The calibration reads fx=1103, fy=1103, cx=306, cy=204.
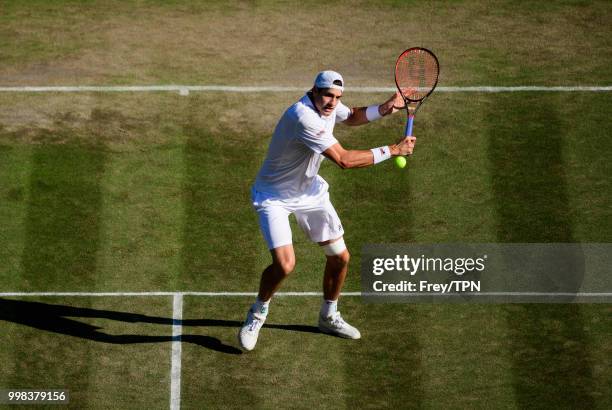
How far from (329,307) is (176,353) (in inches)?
67.7

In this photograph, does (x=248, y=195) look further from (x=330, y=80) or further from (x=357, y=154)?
(x=330, y=80)

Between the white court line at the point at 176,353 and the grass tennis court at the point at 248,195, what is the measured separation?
0.09m

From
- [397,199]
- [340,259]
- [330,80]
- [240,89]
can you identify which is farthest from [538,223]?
[240,89]

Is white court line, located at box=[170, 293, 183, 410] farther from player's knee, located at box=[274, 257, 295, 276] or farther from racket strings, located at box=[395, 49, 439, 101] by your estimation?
racket strings, located at box=[395, 49, 439, 101]

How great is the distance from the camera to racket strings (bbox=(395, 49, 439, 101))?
12034mm

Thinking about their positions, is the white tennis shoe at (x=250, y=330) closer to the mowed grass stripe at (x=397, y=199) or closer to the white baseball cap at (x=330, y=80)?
the mowed grass stripe at (x=397, y=199)

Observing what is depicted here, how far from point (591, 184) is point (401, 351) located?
381cm

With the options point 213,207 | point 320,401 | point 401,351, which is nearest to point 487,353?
point 401,351

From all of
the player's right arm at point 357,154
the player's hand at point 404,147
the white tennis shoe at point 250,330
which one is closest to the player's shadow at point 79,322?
the white tennis shoe at point 250,330

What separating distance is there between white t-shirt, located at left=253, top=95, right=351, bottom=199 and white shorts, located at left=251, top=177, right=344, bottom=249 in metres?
0.07

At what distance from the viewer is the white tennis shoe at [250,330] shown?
38.8 feet

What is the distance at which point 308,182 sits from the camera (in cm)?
1148

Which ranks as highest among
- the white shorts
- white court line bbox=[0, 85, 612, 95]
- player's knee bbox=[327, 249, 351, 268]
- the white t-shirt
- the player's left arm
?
white court line bbox=[0, 85, 612, 95]

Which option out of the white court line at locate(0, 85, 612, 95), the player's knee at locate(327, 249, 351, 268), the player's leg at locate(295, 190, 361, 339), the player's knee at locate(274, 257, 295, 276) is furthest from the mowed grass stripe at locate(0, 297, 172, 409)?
the white court line at locate(0, 85, 612, 95)
